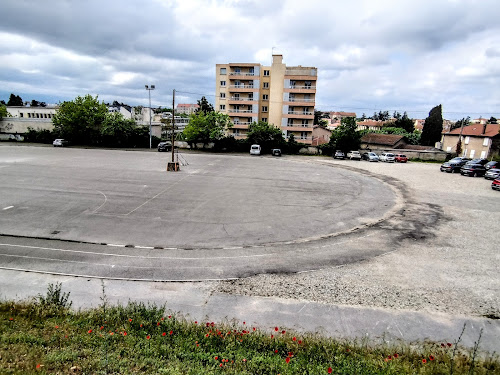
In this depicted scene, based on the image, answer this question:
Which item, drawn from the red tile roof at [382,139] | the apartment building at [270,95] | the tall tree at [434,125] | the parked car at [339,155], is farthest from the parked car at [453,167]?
the tall tree at [434,125]

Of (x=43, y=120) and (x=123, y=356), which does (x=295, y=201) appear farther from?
(x=43, y=120)

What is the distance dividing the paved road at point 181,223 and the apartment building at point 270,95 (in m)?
38.7

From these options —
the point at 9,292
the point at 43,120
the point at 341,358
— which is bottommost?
the point at 9,292

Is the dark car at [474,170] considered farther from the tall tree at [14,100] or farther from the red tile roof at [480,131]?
the tall tree at [14,100]

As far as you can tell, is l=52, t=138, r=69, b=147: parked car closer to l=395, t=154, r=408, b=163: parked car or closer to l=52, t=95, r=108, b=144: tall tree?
l=52, t=95, r=108, b=144: tall tree

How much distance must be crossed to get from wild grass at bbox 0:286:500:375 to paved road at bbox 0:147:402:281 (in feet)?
11.5

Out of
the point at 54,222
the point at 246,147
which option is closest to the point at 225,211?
the point at 54,222

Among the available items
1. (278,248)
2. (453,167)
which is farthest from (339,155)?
(278,248)

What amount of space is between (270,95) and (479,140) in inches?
1712

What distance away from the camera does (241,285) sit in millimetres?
10992

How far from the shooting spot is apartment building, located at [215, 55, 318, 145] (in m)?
65.8

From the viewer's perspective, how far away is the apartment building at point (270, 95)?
65.8 meters

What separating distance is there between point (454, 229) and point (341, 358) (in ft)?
48.3

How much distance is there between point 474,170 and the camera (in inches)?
1459
